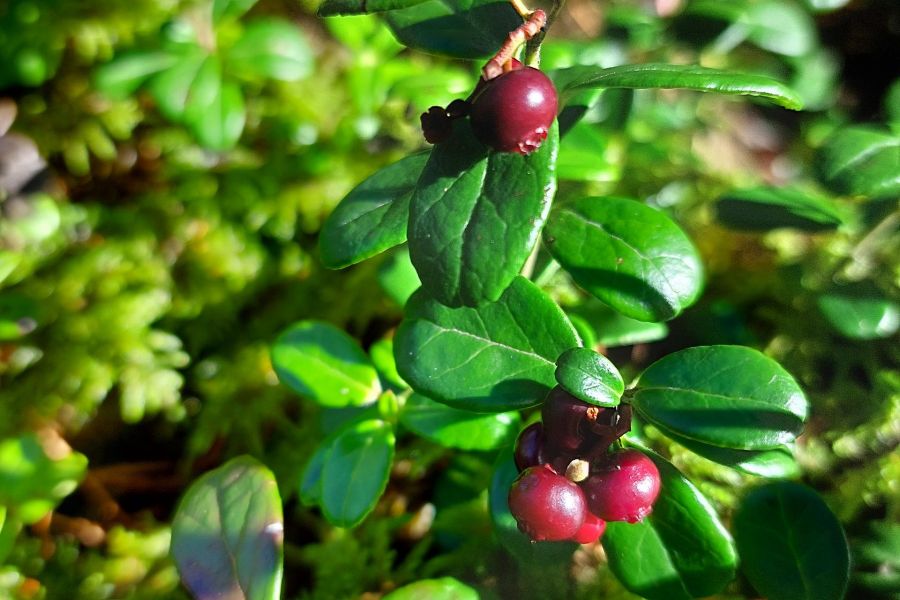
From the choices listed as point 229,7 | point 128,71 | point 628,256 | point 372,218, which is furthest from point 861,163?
point 128,71

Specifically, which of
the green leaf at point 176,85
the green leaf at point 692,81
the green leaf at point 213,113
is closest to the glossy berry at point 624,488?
the green leaf at point 692,81

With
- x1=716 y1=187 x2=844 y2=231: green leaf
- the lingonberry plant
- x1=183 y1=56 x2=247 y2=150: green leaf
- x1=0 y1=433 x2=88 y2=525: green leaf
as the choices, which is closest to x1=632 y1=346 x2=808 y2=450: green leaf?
the lingonberry plant

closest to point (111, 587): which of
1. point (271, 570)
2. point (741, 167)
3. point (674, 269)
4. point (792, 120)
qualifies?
point (271, 570)

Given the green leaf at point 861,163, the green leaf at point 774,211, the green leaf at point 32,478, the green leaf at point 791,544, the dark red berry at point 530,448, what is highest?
the green leaf at point 861,163

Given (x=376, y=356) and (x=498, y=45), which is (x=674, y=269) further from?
(x=376, y=356)

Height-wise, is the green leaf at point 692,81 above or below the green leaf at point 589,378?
above

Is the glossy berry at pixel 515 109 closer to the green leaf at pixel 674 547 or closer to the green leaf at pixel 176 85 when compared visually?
the green leaf at pixel 674 547

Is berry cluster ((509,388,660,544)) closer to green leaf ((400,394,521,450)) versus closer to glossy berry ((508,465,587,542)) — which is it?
glossy berry ((508,465,587,542))
